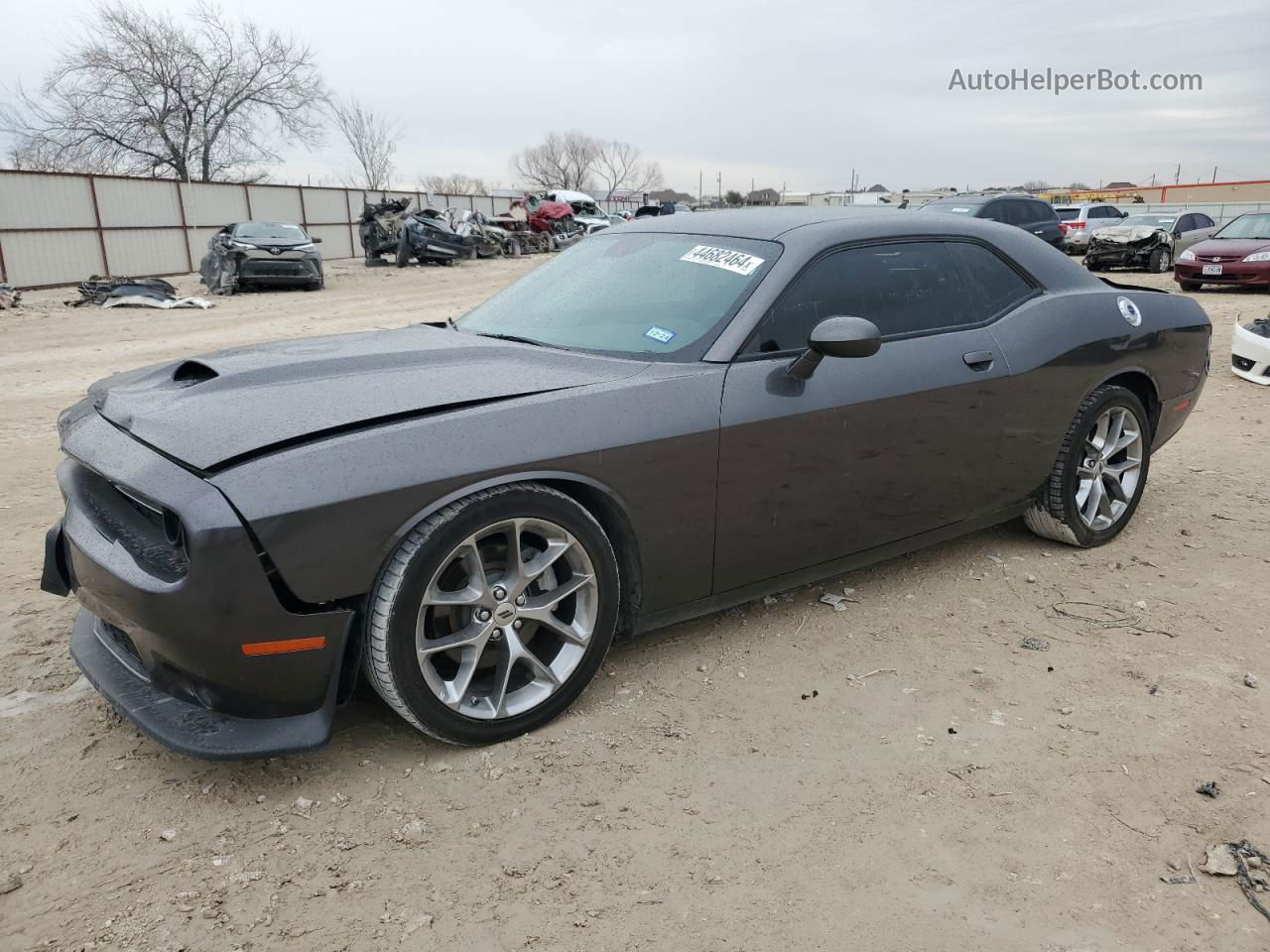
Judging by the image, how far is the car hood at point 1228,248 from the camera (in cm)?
1451

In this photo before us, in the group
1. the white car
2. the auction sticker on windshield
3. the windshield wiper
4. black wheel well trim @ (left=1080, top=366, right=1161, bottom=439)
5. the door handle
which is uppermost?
the auction sticker on windshield

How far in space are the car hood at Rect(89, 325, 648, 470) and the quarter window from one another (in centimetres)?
59

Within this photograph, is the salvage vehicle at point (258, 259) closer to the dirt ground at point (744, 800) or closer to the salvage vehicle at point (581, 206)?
the dirt ground at point (744, 800)

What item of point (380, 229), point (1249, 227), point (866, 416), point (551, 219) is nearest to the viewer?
point (866, 416)

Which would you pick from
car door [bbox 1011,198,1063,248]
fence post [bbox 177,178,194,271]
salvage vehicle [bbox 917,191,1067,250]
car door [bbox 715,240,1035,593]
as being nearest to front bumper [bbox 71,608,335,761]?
car door [bbox 715,240,1035,593]

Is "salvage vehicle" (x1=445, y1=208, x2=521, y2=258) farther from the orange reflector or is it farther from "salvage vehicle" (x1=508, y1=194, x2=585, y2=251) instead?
the orange reflector

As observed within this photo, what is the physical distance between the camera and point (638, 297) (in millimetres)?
3299

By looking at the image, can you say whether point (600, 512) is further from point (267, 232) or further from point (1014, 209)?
point (267, 232)

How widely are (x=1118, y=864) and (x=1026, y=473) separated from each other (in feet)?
6.42

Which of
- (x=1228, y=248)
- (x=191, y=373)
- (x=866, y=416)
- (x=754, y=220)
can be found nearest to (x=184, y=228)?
(x=1228, y=248)

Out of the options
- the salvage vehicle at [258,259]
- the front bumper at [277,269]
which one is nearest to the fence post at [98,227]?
the salvage vehicle at [258,259]

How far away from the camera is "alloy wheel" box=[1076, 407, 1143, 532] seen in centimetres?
411

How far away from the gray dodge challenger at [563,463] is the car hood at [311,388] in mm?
12

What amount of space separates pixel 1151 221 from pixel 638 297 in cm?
2101
